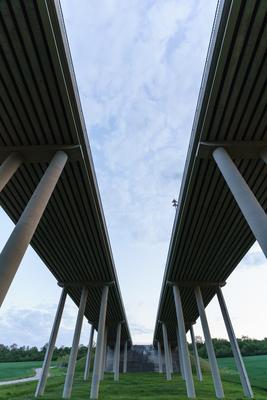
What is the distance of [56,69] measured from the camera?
7742mm

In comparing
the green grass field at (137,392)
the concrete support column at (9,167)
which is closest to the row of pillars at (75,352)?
the green grass field at (137,392)

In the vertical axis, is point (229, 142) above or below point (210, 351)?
above

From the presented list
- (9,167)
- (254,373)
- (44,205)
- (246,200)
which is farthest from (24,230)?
(254,373)

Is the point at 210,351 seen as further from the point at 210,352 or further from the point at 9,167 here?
the point at 9,167

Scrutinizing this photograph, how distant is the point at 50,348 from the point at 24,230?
15207 mm

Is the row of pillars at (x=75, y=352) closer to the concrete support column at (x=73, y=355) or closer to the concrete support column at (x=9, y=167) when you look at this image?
the concrete support column at (x=73, y=355)

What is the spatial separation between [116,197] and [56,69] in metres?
12.4

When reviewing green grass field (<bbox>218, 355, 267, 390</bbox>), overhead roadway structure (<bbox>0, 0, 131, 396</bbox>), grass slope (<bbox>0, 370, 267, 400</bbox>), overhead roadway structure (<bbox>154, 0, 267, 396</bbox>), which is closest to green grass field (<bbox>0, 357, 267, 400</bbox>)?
grass slope (<bbox>0, 370, 267, 400</bbox>)

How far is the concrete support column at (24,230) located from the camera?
7102 millimetres

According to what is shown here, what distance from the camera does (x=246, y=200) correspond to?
8734 millimetres

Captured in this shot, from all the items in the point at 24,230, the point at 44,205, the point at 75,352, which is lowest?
the point at 24,230

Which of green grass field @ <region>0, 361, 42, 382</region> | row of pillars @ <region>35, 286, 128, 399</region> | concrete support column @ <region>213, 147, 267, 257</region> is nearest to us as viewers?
concrete support column @ <region>213, 147, 267, 257</region>

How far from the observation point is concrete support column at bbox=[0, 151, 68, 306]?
280 inches

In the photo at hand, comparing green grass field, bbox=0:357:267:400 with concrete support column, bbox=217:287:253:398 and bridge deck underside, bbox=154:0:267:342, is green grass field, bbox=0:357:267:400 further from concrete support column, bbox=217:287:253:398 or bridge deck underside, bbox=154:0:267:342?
bridge deck underside, bbox=154:0:267:342
